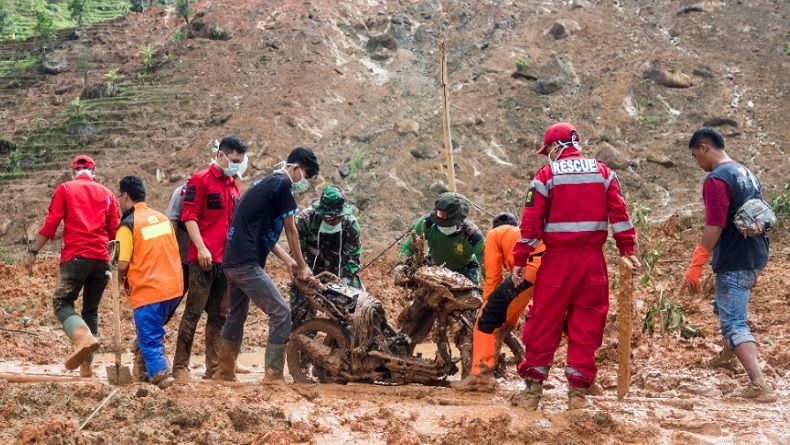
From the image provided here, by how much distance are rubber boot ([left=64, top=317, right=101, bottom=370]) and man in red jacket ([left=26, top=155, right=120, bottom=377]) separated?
18cm

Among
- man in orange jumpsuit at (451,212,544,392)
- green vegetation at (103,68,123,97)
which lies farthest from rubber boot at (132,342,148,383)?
green vegetation at (103,68,123,97)

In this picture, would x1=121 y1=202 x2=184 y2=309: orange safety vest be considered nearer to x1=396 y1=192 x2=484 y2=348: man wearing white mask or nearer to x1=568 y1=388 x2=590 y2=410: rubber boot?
x1=396 y1=192 x2=484 y2=348: man wearing white mask

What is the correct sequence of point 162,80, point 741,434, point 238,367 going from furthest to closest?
point 162,80
point 238,367
point 741,434

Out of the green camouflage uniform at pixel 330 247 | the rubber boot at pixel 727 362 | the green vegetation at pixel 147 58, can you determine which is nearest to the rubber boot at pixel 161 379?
the green camouflage uniform at pixel 330 247

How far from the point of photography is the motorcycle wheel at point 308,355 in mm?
6436

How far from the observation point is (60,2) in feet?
131

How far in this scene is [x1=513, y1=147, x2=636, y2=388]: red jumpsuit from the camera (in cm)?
529

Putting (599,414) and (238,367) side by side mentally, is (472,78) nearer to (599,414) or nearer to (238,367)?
(238,367)

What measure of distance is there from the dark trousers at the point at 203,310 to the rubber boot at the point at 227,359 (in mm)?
289

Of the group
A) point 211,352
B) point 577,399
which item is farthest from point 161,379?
point 577,399

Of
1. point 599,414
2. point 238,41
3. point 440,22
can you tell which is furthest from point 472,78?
point 599,414

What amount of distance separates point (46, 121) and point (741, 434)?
73.2ft

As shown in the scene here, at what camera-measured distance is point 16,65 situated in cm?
2778

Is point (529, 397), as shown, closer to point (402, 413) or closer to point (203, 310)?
point (402, 413)
